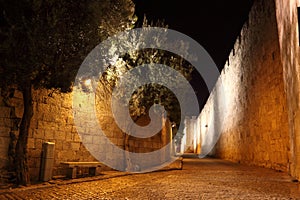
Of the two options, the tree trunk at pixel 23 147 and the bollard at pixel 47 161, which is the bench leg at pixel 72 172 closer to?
the bollard at pixel 47 161

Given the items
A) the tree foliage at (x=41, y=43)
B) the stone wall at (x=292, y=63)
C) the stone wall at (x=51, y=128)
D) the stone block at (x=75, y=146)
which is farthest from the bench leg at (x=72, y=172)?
the stone wall at (x=292, y=63)

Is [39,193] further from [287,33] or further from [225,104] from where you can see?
[225,104]

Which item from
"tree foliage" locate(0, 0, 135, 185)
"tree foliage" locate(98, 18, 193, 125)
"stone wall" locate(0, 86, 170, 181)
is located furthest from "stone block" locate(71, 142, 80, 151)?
"tree foliage" locate(0, 0, 135, 185)

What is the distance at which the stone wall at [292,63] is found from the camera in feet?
21.3

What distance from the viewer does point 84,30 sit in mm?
6699

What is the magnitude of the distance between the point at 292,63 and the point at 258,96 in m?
5.68

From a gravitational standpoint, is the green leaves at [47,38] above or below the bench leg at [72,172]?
Answer: above

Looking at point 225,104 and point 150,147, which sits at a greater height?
point 225,104

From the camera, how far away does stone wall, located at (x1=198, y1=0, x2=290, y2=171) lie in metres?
10.2

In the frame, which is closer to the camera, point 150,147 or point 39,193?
point 39,193

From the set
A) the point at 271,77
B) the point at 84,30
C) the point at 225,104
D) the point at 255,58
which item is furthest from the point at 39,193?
the point at 225,104

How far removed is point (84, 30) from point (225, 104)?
1584 cm

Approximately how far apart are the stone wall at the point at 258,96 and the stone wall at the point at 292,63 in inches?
77.5

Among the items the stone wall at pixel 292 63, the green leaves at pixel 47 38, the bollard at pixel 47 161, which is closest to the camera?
the green leaves at pixel 47 38
